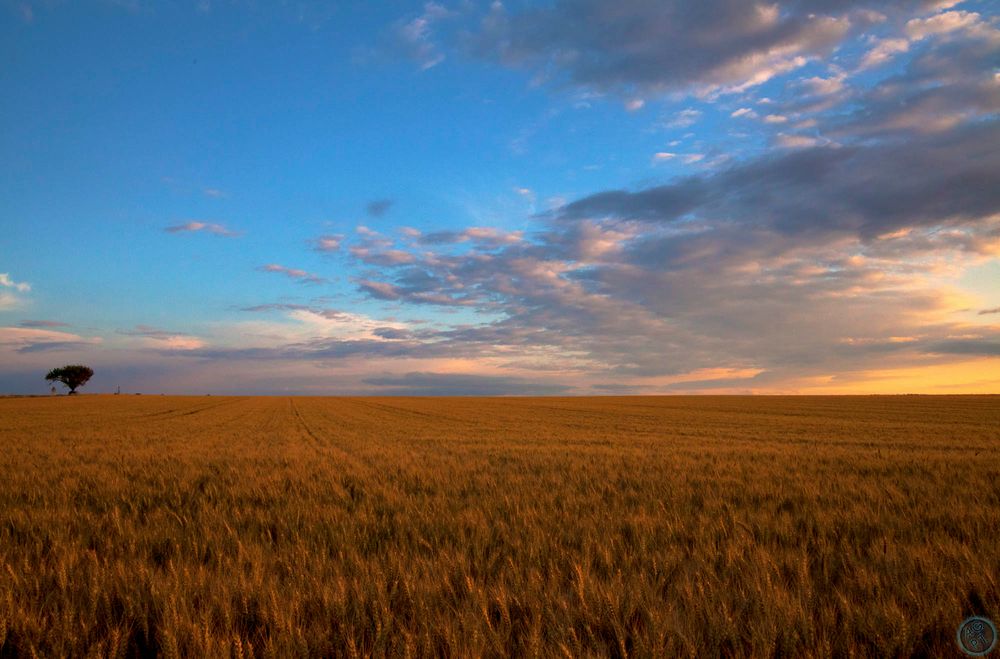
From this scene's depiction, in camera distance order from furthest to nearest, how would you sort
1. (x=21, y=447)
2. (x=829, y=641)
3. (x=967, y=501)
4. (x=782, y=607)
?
1. (x=21, y=447)
2. (x=967, y=501)
3. (x=782, y=607)
4. (x=829, y=641)

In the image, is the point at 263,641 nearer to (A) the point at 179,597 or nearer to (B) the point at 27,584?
(A) the point at 179,597

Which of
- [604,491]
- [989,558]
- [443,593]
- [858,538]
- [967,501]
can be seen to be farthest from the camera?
[604,491]

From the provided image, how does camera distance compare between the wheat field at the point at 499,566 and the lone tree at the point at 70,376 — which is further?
the lone tree at the point at 70,376

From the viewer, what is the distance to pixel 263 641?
2719 mm

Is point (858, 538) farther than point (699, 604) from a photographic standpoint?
Yes

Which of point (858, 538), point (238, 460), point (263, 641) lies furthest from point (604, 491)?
point (238, 460)

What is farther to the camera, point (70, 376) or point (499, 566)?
point (70, 376)

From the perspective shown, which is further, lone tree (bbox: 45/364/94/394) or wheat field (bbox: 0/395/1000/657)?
lone tree (bbox: 45/364/94/394)

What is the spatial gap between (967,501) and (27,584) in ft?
30.9

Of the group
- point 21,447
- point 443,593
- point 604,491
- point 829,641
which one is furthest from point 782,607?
point 21,447

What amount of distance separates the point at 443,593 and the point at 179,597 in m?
1.54

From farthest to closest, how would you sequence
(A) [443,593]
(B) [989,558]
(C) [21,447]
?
(C) [21,447] < (B) [989,558] < (A) [443,593]

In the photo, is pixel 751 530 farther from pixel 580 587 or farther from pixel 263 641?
pixel 263 641

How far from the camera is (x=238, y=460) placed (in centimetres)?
1115
